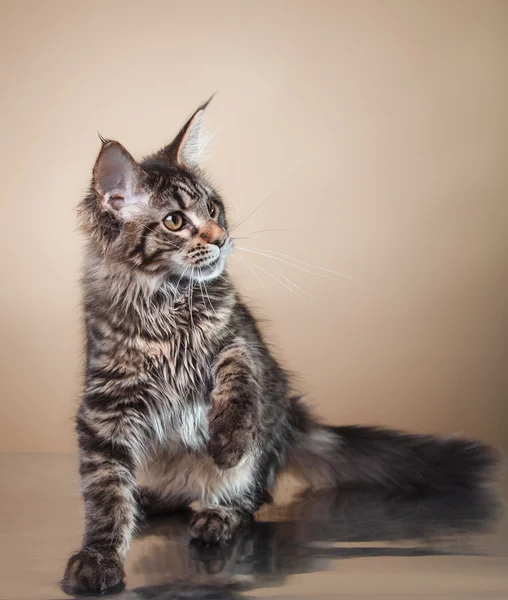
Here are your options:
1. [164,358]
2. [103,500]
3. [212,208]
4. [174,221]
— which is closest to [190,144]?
[212,208]

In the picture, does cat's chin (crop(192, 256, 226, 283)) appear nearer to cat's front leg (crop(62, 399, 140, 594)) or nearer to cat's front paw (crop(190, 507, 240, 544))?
cat's front leg (crop(62, 399, 140, 594))

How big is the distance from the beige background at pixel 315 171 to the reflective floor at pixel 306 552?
0.95 meters

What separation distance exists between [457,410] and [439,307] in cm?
42

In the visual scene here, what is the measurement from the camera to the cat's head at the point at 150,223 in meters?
1.89

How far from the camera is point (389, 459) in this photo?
2.47m

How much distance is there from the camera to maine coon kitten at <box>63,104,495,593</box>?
6.05ft

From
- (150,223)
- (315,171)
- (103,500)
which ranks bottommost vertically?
(103,500)

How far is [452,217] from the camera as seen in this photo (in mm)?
3279

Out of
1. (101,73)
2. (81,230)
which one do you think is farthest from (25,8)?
(81,230)

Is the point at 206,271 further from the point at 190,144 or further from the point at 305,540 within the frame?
the point at 305,540

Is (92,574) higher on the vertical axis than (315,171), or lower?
lower

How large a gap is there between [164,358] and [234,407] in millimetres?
213

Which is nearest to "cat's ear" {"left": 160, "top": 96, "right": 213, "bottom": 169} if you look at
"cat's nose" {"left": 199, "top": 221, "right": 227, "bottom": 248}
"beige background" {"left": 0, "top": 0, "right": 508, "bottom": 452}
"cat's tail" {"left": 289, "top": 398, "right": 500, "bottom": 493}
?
"cat's nose" {"left": 199, "top": 221, "right": 227, "bottom": 248}

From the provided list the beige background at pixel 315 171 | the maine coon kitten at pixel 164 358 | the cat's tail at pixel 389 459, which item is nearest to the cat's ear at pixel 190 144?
the maine coon kitten at pixel 164 358
